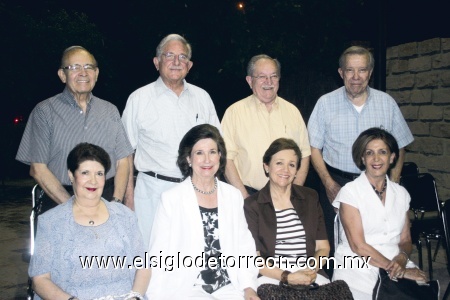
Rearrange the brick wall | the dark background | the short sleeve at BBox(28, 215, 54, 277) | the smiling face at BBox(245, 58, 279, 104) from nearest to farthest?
the short sleeve at BBox(28, 215, 54, 277) < the smiling face at BBox(245, 58, 279, 104) < the brick wall < the dark background

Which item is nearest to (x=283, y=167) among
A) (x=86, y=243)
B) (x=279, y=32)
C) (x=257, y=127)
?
(x=257, y=127)

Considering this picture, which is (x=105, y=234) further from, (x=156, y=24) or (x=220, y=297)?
(x=156, y=24)

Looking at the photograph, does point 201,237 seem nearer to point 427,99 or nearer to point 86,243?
point 86,243

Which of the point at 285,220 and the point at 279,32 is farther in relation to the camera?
the point at 279,32

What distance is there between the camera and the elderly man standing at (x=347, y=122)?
439cm

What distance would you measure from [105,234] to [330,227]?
2291 mm

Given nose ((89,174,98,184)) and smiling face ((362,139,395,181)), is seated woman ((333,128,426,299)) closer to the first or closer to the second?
smiling face ((362,139,395,181))

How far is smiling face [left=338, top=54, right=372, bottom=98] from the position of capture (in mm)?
4332

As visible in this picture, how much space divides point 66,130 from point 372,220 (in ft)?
7.77

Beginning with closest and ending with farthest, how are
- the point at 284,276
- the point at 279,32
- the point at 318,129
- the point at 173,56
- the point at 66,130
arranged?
the point at 284,276, the point at 66,130, the point at 173,56, the point at 318,129, the point at 279,32

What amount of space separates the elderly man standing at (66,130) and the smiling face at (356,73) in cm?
202

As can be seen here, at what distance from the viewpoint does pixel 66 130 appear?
12.7ft

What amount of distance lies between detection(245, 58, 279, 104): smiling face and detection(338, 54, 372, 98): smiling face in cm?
61

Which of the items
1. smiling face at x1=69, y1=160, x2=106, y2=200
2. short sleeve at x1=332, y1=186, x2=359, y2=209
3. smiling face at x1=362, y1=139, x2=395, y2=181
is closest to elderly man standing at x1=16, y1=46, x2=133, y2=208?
smiling face at x1=69, y1=160, x2=106, y2=200
